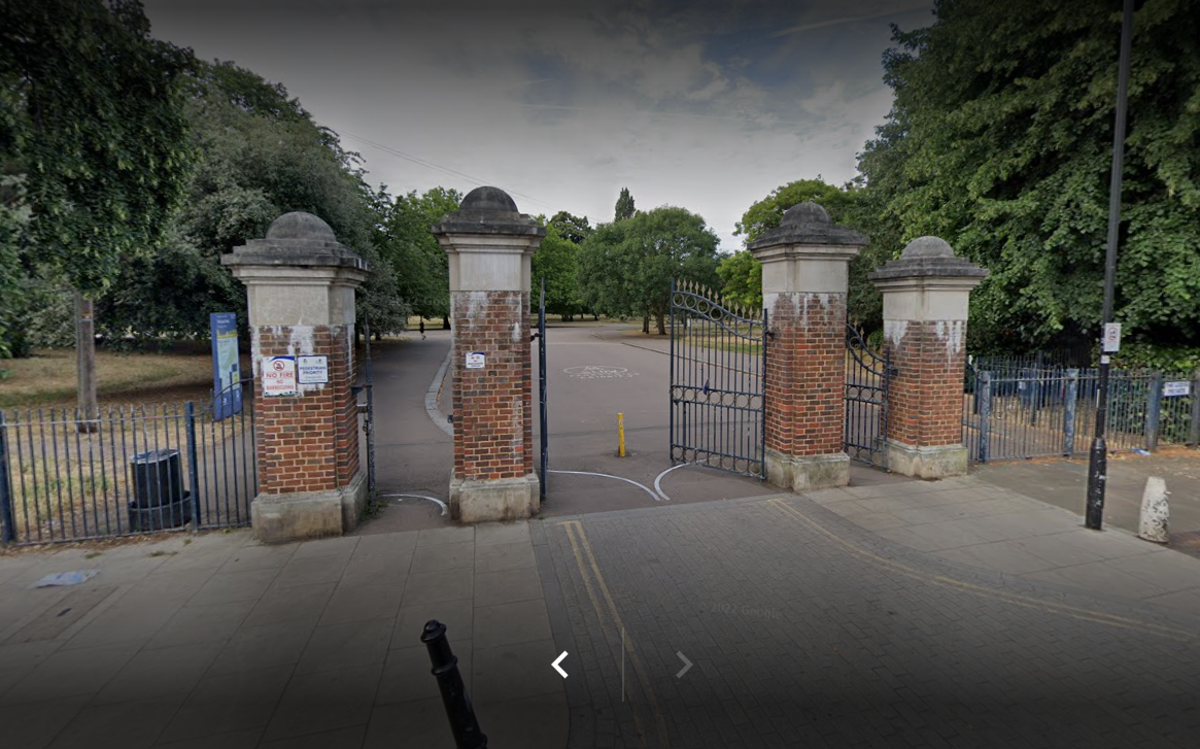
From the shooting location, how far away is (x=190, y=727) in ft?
11.3

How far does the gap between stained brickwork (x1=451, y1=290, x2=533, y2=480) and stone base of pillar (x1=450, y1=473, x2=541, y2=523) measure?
9cm

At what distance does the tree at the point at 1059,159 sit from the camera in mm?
9664

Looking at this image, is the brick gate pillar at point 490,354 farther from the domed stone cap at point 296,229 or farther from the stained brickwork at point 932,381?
the stained brickwork at point 932,381

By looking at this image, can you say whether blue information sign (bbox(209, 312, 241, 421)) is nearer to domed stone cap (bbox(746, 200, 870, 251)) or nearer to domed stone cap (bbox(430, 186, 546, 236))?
domed stone cap (bbox(430, 186, 546, 236))

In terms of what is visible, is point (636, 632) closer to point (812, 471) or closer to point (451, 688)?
point (451, 688)

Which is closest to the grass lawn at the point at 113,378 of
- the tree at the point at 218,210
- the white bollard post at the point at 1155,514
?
the tree at the point at 218,210

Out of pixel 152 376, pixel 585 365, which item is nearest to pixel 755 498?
pixel 585 365

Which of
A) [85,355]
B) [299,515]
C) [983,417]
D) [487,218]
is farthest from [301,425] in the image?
[85,355]

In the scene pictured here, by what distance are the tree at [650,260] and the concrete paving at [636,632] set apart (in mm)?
34171

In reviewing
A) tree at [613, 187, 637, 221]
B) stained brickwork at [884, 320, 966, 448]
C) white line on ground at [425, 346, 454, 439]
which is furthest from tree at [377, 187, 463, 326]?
tree at [613, 187, 637, 221]

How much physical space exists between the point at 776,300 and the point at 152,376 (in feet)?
64.2

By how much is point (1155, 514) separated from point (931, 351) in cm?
288

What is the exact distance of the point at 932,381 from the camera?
7898 mm

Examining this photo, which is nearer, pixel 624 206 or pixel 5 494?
pixel 5 494
